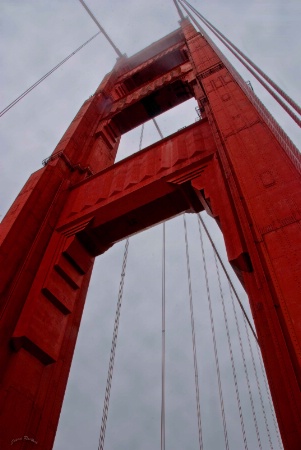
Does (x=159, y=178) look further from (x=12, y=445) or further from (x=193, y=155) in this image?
(x=12, y=445)

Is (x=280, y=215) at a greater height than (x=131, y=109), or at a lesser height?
lesser

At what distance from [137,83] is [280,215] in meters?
13.4

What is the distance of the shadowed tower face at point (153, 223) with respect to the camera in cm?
334

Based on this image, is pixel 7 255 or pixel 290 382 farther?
pixel 7 255

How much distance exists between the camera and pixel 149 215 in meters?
6.91

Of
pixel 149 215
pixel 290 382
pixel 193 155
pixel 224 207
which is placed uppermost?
pixel 193 155

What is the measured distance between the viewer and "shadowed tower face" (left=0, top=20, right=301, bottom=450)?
3340 millimetres

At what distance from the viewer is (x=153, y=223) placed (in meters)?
7.09

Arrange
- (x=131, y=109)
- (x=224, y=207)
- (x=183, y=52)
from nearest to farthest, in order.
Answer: (x=224, y=207) → (x=131, y=109) → (x=183, y=52)

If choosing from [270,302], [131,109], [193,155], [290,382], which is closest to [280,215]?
[270,302]

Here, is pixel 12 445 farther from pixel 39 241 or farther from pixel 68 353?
pixel 39 241

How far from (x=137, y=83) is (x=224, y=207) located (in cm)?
1222

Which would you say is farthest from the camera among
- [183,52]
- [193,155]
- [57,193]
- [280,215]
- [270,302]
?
[183,52]

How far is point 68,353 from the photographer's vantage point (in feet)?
20.0
